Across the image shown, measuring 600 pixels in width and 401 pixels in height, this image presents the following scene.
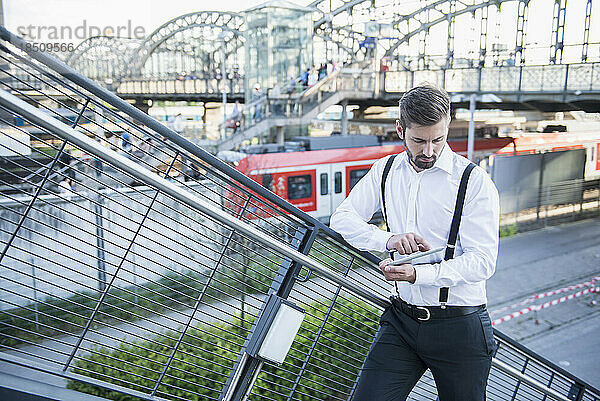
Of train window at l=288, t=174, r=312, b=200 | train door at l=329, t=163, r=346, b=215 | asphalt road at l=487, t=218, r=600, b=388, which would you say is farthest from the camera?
train door at l=329, t=163, r=346, b=215

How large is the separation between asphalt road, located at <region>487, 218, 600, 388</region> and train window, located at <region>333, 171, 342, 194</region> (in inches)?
209

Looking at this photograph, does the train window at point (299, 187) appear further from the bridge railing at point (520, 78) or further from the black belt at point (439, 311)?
the black belt at point (439, 311)

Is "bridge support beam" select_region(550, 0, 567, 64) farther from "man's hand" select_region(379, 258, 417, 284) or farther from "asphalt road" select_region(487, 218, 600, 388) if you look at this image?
"man's hand" select_region(379, 258, 417, 284)

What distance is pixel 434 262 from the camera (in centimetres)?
235

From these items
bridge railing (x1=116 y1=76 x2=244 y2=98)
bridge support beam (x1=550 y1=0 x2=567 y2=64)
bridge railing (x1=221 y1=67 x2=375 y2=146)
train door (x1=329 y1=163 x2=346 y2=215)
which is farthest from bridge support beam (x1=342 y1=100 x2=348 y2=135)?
bridge support beam (x1=550 y1=0 x2=567 y2=64)

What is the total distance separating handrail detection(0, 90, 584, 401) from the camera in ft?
5.61

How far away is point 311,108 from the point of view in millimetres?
24000

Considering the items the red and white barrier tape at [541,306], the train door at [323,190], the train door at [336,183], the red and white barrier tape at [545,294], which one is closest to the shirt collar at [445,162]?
the red and white barrier tape at [541,306]

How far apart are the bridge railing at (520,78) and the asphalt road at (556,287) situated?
494 cm

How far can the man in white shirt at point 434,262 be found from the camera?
2.20m

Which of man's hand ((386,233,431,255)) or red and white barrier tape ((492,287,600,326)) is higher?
man's hand ((386,233,431,255))

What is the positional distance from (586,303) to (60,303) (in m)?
10.1

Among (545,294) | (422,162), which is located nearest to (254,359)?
(422,162)

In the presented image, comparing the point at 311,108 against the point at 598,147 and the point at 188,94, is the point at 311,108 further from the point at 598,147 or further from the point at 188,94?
the point at 188,94
